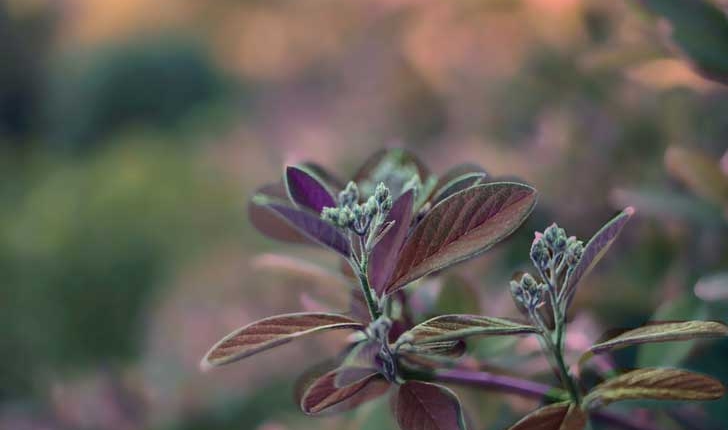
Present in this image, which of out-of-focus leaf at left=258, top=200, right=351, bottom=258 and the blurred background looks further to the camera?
the blurred background

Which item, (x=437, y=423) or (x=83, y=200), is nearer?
(x=437, y=423)

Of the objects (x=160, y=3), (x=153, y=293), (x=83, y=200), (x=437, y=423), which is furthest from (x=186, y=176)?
(x=437, y=423)

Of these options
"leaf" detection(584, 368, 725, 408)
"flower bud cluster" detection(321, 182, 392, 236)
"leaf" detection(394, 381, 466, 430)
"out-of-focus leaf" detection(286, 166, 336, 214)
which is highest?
"out-of-focus leaf" detection(286, 166, 336, 214)

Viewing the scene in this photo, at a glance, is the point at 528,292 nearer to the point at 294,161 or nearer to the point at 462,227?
the point at 462,227

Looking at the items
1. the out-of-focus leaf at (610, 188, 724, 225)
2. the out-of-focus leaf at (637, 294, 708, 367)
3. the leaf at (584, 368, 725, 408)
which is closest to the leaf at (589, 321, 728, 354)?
the leaf at (584, 368, 725, 408)

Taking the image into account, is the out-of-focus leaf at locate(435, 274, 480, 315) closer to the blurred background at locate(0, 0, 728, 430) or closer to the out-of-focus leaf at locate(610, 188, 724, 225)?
the blurred background at locate(0, 0, 728, 430)

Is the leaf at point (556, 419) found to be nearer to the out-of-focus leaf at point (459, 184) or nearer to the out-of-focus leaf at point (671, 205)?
the out-of-focus leaf at point (459, 184)

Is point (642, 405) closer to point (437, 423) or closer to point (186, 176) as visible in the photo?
point (437, 423)
